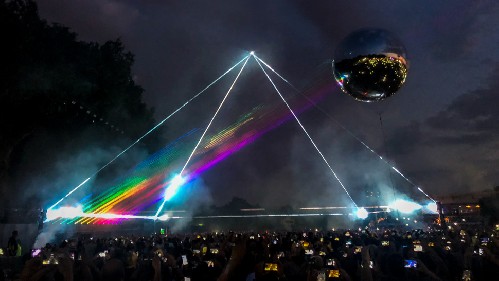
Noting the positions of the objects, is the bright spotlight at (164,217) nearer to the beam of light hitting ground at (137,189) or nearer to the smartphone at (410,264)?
the beam of light hitting ground at (137,189)

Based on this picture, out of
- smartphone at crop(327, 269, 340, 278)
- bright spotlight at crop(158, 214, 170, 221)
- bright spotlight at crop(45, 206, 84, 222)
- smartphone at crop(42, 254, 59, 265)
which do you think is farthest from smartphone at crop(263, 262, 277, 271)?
bright spotlight at crop(158, 214, 170, 221)

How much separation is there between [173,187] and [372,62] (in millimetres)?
47395

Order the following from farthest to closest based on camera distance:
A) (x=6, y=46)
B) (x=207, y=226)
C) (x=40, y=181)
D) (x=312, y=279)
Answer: (x=207, y=226) < (x=40, y=181) < (x=6, y=46) < (x=312, y=279)

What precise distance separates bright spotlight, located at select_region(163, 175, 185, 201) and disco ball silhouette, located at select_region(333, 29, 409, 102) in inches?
1789

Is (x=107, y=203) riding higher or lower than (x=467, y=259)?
higher

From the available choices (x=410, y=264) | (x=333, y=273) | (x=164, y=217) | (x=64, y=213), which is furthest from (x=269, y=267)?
(x=164, y=217)

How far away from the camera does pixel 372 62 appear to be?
6426 millimetres

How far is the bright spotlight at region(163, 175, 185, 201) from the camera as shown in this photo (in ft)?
167

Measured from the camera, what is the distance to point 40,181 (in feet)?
104

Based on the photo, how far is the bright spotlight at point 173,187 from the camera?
50.8 m

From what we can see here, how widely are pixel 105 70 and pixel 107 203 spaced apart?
16.0m

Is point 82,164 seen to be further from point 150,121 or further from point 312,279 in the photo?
point 312,279

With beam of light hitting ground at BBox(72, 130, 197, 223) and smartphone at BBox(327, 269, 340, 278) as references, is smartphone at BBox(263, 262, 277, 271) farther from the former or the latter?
beam of light hitting ground at BBox(72, 130, 197, 223)

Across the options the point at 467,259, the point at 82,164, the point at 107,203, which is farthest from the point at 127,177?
the point at 467,259
